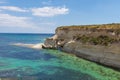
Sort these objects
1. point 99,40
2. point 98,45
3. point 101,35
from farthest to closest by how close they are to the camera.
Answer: point 101,35
point 99,40
point 98,45

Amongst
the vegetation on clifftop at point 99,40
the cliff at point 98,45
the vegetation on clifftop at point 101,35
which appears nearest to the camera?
the cliff at point 98,45

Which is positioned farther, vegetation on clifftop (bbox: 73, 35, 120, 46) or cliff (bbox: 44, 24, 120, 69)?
vegetation on clifftop (bbox: 73, 35, 120, 46)

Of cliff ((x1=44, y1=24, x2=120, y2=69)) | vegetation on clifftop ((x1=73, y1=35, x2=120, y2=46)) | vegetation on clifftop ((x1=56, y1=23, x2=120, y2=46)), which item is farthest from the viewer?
vegetation on clifftop ((x1=56, y1=23, x2=120, y2=46))

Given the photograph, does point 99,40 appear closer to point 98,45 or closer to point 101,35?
point 98,45

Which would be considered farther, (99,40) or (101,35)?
(101,35)

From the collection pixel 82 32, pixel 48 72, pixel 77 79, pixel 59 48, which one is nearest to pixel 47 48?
pixel 59 48

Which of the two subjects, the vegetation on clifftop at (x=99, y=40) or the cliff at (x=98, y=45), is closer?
the cliff at (x=98, y=45)

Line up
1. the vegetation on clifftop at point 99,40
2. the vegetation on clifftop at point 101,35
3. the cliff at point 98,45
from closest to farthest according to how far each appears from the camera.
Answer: the cliff at point 98,45 < the vegetation on clifftop at point 99,40 < the vegetation on clifftop at point 101,35

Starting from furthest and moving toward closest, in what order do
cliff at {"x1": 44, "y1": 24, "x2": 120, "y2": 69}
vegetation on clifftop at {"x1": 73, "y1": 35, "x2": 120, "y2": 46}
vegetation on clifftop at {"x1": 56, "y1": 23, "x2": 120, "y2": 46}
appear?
vegetation on clifftop at {"x1": 56, "y1": 23, "x2": 120, "y2": 46}
vegetation on clifftop at {"x1": 73, "y1": 35, "x2": 120, "y2": 46}
cliff at {"x1": 44, "y1": 24, "x2": 120, "y2": 69}

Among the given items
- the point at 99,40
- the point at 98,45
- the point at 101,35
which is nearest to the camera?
the point at 98,45

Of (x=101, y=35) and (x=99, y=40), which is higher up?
(x=101, y=35)

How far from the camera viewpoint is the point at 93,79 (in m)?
25.1

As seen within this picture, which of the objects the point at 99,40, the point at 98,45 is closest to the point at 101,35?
the point at 99,40

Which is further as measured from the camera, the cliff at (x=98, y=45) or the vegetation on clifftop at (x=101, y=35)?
the vegetation on clifftop at (x=101, y=35)
